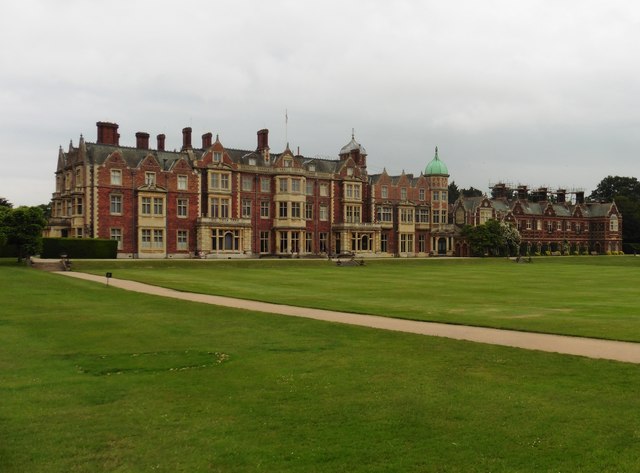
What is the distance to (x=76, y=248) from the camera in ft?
181

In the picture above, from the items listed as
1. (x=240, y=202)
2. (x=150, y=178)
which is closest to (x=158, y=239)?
(x=150, y=178)

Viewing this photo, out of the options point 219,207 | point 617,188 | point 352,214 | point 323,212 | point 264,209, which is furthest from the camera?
point 617,188

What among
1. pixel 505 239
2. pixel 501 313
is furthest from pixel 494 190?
pixel 501 313

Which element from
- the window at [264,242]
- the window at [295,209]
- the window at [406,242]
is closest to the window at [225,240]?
the window at [264,242]

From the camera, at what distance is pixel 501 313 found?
2161 cm

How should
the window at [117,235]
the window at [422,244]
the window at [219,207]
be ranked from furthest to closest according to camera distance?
the window at [422,244] < the window at [219,207] < the window at [117,235]

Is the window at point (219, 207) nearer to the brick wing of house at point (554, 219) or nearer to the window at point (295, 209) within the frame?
the window at point (295, 209)

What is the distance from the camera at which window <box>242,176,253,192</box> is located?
71.0 metres

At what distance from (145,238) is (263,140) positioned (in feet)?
61.7

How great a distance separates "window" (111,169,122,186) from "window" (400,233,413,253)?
3777 centimetres

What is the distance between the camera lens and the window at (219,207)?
68.6m

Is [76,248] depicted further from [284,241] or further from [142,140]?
[284,241]

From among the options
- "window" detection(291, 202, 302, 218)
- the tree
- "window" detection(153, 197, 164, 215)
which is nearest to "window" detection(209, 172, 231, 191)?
"window" detection(153, 197, 164, 215)

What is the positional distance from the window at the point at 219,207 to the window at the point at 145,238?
7.29 metres
